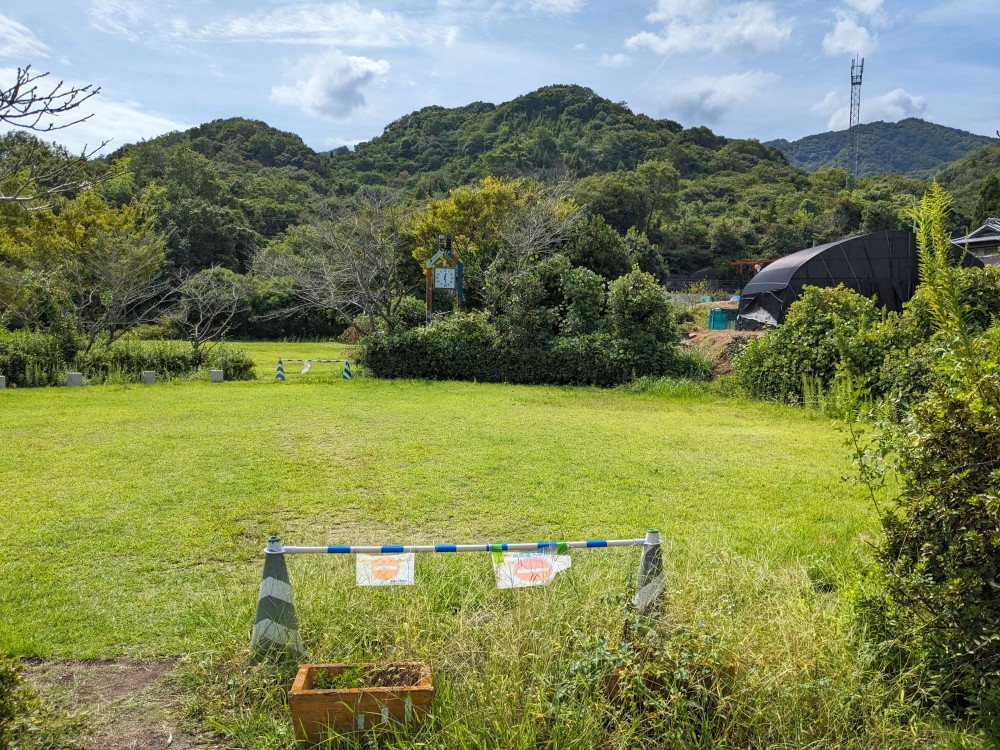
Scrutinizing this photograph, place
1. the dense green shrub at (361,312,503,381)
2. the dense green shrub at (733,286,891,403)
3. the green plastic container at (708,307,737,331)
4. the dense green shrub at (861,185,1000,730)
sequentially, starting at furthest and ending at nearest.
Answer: the green plastic container at (708,307,737,331) < the dense green shrub at (361,312,503,381) < the dense green shrub at (733,286,891,403) < the dense green shrub at (861,185,1000,730)

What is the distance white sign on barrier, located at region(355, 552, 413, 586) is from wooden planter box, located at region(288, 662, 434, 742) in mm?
467

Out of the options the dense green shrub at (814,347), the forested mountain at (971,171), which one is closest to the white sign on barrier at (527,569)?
the dense green shrub at (814,347)

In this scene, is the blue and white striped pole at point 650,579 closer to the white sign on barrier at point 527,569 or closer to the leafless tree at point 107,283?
the white sign on barrier at point 527,569

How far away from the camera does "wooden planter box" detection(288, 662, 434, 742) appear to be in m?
2.37

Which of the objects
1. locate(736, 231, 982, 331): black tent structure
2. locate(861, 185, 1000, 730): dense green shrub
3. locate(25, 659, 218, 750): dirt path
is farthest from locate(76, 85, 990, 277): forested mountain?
locate(861, 185, 1000, 730): dense green shrub

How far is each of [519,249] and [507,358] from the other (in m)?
3.73

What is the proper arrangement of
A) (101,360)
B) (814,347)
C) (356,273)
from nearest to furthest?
(814,347) < (101,360) < (356,273)

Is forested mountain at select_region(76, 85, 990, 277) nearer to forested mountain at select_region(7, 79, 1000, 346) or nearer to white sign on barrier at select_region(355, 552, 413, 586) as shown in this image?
forested mountain at select_region(7, 79, 1000, 346)

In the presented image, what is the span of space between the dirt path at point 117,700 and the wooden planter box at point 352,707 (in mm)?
371

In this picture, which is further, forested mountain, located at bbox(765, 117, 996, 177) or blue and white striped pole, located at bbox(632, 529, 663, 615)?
forested mountain, located at bbox(765, 117, 996, 177)

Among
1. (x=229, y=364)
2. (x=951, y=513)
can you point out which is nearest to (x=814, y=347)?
(x=951, y=513)

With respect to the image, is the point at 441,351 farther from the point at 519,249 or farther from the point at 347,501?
the point at 347,501

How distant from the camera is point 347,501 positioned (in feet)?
17.6

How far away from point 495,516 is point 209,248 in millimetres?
33187
